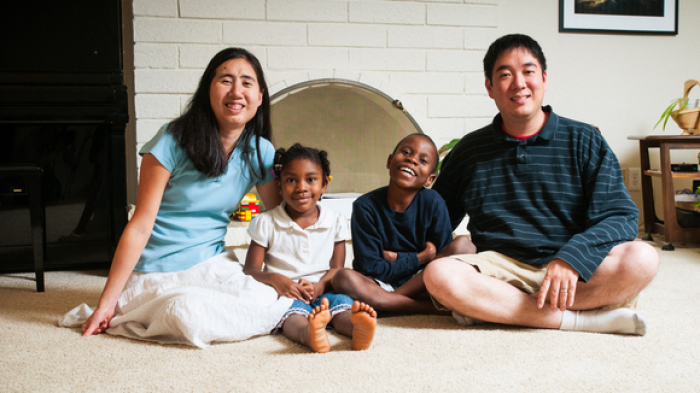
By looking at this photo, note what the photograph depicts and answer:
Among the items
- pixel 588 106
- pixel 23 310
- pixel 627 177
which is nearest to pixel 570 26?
pixel 588 106

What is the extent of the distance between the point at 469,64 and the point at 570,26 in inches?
25.3

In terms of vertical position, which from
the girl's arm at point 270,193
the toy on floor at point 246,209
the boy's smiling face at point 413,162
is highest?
the boy's smiling face at point 413,162

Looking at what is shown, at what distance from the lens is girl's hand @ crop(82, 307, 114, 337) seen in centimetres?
120

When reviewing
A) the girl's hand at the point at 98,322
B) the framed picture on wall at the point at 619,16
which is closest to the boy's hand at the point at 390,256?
the girl's hand at the point at 98,322

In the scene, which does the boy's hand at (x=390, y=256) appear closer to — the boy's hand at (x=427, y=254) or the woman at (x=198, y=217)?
the boy's hand at (x=427, y=254)

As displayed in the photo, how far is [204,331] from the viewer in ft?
3.67

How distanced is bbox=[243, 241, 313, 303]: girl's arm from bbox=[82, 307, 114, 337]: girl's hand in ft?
1.09

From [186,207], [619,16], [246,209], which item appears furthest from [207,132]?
[619,16]

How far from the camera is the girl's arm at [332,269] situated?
1.29 meters

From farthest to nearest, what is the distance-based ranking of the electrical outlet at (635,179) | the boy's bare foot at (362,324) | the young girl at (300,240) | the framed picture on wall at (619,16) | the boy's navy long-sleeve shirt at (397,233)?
1. the electrical outlet at (635,179)
2. the framed picture on wall at (619,16)
3. the boy's navy long-sleeve shirt at (397,233)
4. the young girl at (300,240)
5. the boy's bare foot at (362,324)

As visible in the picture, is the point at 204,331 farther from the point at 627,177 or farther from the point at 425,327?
the point at 627,177

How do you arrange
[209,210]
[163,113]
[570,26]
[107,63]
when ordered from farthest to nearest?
1. [570,26]
2. [163,113]
3. [107,63]
4. [209,210]

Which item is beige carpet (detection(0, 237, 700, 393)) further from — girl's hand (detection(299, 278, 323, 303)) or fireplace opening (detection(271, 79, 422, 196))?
fireplace opening (detection(271, 79, 422, 196))

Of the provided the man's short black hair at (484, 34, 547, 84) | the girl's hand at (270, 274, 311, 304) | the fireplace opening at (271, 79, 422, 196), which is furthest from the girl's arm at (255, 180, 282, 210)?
the fireplace opening at (271, 79, 422, 196)
